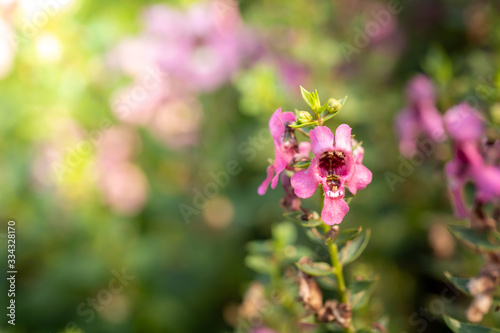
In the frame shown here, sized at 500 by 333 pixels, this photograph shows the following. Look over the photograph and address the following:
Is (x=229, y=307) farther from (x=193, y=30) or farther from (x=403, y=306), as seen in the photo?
(x=193, y=30)

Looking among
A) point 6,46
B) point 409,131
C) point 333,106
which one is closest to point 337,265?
point 333,106

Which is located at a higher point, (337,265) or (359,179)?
(359,179)

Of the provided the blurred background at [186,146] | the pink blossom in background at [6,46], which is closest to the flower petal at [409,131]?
the blurred background at [186,146]

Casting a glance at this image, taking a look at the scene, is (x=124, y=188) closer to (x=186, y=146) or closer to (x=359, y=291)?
(x=186, y=146)

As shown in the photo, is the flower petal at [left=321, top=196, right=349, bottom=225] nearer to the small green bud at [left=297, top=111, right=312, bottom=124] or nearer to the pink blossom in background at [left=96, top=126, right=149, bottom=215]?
the small green bud at [left=297, top=111, right=312, bottom=124]

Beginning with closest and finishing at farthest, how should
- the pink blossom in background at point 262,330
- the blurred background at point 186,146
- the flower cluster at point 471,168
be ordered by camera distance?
the flower cluster at point 471,168
the pink blossom in background at point 262,330
the blurred background at point 186,146

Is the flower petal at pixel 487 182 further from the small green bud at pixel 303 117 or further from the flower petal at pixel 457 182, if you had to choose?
the small green bud at pixel 303 117
